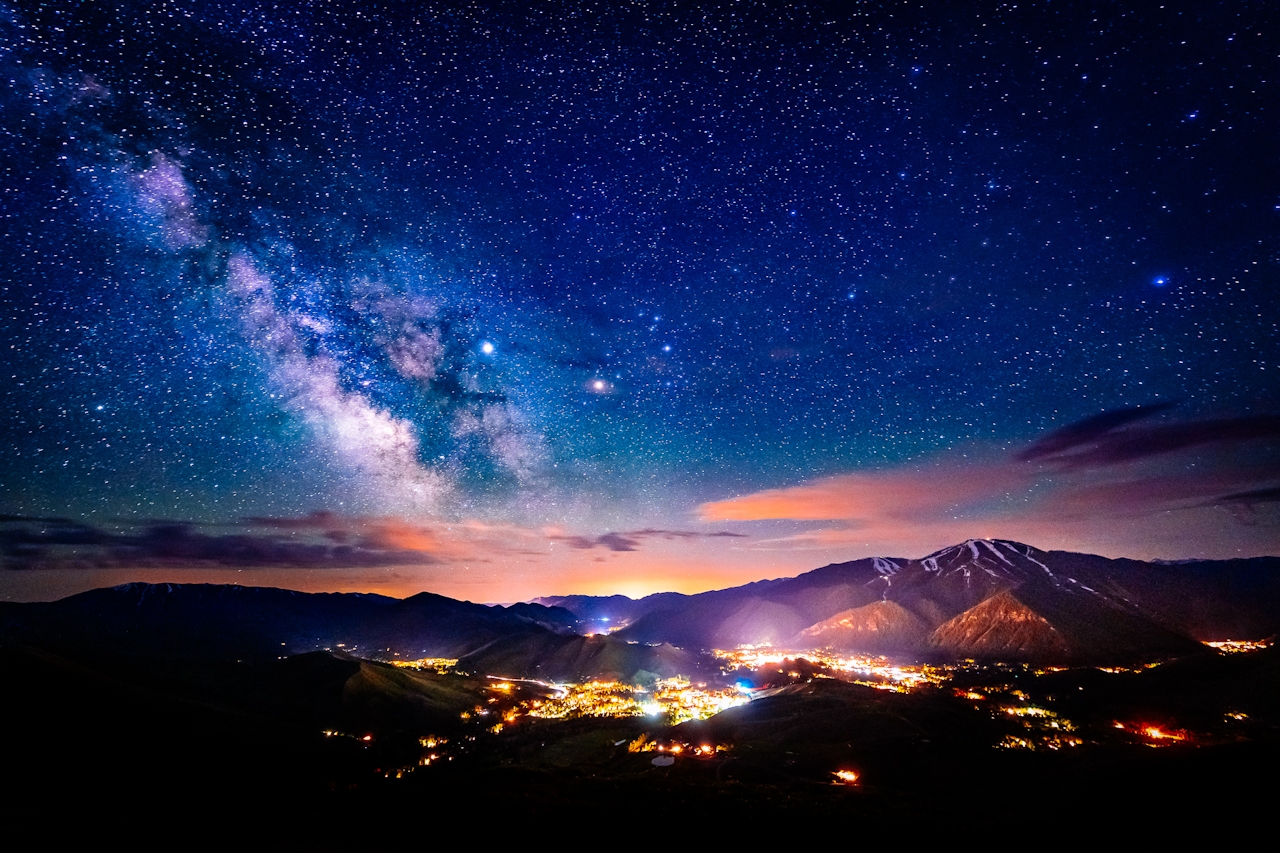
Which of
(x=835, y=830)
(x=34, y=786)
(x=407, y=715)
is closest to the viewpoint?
(x=835, y=830)

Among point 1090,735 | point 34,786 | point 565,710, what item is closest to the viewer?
point 34,786

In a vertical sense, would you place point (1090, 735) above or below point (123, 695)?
below

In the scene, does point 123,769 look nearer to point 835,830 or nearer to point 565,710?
point 565,710

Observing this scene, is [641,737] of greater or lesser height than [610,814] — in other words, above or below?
below

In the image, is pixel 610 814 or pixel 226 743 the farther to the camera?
pixel 226 743

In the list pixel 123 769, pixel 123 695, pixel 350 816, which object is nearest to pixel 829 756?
pixel 350 816

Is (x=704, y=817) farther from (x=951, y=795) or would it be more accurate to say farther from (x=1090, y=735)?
(x=1090, y=735)

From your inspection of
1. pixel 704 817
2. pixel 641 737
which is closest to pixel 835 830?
pixel 704 817

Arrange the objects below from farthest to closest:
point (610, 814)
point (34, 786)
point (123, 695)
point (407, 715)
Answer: point (407, 715), point (123, 695), point (34, 786), point (610, 814)

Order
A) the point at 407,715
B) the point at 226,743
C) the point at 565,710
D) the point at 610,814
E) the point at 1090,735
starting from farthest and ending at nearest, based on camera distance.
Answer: the point at 565,710
the point at 407,715
the point at 1090,735
the point at 226,743
the point at 610,814
